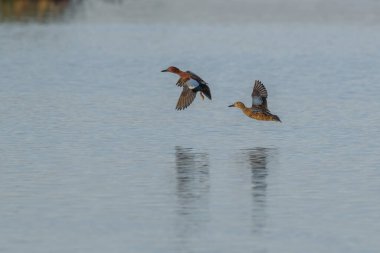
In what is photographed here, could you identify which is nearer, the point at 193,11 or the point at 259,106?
the point at 259,106

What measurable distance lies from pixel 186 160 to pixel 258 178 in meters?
2.23

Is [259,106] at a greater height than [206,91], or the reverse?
[206,91]

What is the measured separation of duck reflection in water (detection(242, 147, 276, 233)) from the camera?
59.9 feet

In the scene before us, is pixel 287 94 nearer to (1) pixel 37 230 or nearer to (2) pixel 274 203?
(2) pixel 274 203

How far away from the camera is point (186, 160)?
23344 millimetres

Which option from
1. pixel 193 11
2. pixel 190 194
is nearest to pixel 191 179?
pixel 190 194

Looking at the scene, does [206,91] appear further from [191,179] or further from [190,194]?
[190,194]

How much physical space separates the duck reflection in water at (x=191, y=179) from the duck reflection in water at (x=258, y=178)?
764mm

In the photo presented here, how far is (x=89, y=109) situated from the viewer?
31.1 meters

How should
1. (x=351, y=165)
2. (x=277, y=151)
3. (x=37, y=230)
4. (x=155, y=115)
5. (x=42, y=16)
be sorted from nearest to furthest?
(x=37, y=230) < (x=351, y=165) < (x=277, y=151) < (x=155, y=115) < (x=42, y=16)

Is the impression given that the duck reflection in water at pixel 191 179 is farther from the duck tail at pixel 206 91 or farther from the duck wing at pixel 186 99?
the duck wing at pixel 186 99

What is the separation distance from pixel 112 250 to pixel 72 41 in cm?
4172

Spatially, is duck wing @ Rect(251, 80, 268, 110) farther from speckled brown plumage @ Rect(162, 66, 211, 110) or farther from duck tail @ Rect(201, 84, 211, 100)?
speckled brown plumage @ Rect(162, 66, 211, 110)

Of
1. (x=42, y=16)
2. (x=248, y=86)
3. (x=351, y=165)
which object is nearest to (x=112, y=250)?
(x=351, y=165)
